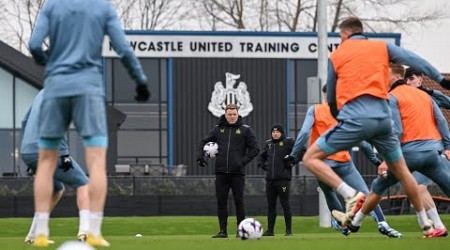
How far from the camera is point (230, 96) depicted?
4941 cm

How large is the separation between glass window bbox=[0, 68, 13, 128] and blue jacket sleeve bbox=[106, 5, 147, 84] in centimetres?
3493

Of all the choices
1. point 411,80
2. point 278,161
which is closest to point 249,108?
point 278,161

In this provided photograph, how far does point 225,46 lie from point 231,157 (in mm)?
31307

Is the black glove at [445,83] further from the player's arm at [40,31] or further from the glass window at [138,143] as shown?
the glass window at [138,143]

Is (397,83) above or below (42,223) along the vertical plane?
above

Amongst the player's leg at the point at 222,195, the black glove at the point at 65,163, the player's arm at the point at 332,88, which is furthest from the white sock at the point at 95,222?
the player's leg at the point at 222,195

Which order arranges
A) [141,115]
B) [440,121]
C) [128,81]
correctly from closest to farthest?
[440,121], [128,81], [141,115]

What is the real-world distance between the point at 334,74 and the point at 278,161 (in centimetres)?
852

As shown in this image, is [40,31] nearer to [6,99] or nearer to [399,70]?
[399,70]

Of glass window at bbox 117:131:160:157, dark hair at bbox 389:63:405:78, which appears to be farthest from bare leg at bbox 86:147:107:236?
glass window at bbox 117:131:160:157

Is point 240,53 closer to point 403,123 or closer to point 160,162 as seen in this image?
point 160,162

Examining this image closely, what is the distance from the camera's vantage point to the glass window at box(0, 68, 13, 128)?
147ft

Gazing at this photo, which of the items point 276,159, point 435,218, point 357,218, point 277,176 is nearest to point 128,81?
point 276,159

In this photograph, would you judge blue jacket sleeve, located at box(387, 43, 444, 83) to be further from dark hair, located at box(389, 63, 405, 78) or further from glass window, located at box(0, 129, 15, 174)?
glass window, located at box(0, 129, 15, 174)
